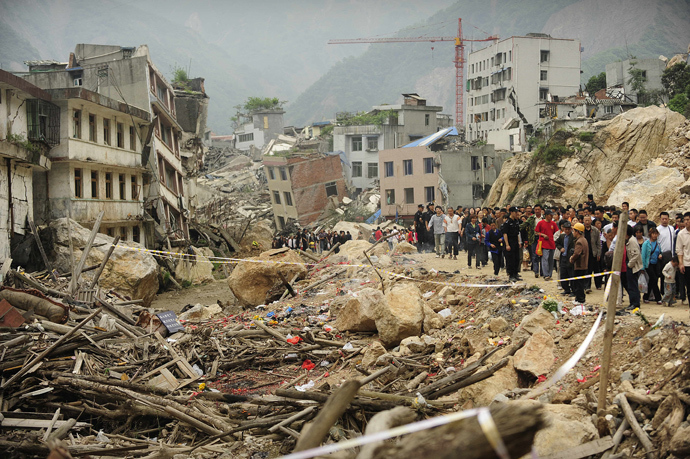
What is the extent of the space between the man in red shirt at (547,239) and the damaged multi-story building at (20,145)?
17074 millimetres

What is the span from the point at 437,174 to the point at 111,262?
88.9 ft

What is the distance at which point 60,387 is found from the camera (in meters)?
9.55

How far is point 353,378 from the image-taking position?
9.98 meters

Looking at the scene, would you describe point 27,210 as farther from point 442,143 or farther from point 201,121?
point 442,143

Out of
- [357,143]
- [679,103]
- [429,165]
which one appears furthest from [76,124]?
[679,103]

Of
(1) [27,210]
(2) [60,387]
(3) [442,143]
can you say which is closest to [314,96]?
(3) [442,143]

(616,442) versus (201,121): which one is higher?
(201,121)

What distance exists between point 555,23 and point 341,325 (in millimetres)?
176688

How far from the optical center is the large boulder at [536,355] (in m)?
8.38

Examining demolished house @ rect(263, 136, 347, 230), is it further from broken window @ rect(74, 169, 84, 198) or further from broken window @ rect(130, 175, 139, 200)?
broken window @ rect(74, 169, 84, 198)

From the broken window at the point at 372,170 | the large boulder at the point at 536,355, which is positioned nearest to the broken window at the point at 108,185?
the large boulder at the point at 536,355

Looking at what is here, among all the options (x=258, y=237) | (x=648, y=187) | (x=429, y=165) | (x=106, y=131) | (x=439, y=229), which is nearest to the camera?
(x=439, y=229)

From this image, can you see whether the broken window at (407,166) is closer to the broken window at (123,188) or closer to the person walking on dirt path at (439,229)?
the broken window at (123,188)

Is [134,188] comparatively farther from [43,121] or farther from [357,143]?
[357,143]
